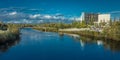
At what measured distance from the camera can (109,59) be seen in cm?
2200

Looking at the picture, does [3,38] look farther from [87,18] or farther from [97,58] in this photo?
[87,18]

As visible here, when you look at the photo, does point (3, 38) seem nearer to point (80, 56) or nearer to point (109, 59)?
point (80, 56)

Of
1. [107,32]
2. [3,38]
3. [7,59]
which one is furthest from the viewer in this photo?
[107,32]

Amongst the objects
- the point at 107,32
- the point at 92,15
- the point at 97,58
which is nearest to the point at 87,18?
the point at 92,15

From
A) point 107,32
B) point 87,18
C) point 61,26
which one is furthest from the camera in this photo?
point 87,18

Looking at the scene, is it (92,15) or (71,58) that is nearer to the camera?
(71,58)

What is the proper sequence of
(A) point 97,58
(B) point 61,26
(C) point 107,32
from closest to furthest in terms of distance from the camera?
(A) point 97,58 → (C) point 107,32 → (B) point 61,26

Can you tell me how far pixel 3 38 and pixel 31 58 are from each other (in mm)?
9625

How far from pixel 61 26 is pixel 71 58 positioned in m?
68.8

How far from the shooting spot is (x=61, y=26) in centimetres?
9088

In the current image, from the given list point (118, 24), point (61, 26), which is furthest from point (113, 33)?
point (61, 26)

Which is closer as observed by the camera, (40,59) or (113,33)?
(40,59)

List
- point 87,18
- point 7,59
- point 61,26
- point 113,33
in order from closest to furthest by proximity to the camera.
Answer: point 7,59 → point 113,33 → point 61,26 → point 87,18

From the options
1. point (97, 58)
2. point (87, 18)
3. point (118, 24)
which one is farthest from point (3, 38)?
point (87, 18)
